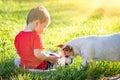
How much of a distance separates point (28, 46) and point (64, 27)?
4.06m

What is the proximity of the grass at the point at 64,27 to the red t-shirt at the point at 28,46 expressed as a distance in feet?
0.72

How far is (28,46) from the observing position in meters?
7.73

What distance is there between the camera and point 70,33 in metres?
10.7

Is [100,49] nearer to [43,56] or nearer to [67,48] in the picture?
[67,48]

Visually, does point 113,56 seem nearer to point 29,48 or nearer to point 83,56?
point 83,56

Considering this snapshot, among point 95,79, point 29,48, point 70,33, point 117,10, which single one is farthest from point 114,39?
point 117,10

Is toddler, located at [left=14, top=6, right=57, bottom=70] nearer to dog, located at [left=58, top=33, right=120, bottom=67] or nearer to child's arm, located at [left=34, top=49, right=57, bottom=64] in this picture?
child's arm, located at [left=34, top=49, right=57, bottom=64]

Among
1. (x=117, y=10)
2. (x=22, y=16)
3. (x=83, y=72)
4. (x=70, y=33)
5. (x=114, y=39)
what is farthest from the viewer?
(x=117, y=10)

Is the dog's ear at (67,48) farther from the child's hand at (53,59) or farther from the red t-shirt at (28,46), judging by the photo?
the red t-shirt at (28,46)

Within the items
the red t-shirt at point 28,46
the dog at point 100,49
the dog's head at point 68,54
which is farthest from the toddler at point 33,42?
the dog at point 100,49

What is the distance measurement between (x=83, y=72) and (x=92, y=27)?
4254 millimetres

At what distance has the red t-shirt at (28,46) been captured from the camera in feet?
25.0

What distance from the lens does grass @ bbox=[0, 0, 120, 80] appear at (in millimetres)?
7168

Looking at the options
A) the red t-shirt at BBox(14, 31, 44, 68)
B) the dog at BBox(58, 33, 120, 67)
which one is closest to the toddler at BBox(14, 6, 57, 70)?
the red t-shirt at BBox(14, 31, 44, 68)
